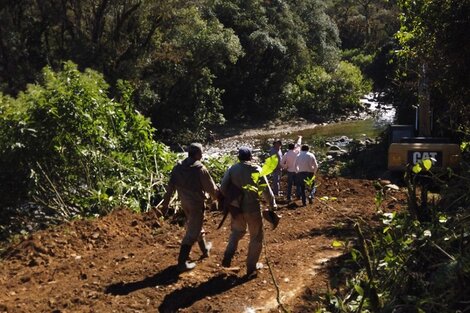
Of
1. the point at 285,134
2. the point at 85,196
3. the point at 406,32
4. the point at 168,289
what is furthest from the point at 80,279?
the point at 285,134

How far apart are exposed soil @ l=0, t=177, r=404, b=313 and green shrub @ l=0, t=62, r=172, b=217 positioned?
49.0 inches

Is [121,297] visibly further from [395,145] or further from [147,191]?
[395,145]

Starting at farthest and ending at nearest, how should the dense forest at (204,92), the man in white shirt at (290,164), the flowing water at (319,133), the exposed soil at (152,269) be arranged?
the flowing water at (319,133)
the man in white shirt at (290,164)
the exposed soil at (152,269)
the dense forest at (204,92)

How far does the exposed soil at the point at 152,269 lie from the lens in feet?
21.4

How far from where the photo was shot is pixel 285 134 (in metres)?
34.6

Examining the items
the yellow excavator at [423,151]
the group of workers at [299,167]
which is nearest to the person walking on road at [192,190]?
the group of workers at [299,167]

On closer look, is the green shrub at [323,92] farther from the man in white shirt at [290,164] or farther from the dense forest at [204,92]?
the man in white shirt at [290,164]

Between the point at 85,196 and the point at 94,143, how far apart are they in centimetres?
112

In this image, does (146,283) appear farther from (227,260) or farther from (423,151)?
(423,151)

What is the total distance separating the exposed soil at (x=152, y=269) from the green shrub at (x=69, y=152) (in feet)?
4.09

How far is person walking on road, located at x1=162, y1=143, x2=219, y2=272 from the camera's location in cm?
734

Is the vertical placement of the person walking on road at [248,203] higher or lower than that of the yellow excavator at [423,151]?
higher

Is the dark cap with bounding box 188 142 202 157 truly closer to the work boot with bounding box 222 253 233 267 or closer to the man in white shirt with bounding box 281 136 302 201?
the work boot with bounding box 222 253 233 267

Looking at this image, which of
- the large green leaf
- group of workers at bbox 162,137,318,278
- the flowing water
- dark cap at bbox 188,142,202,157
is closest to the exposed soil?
group of workers at bbox 162,137,318,278
